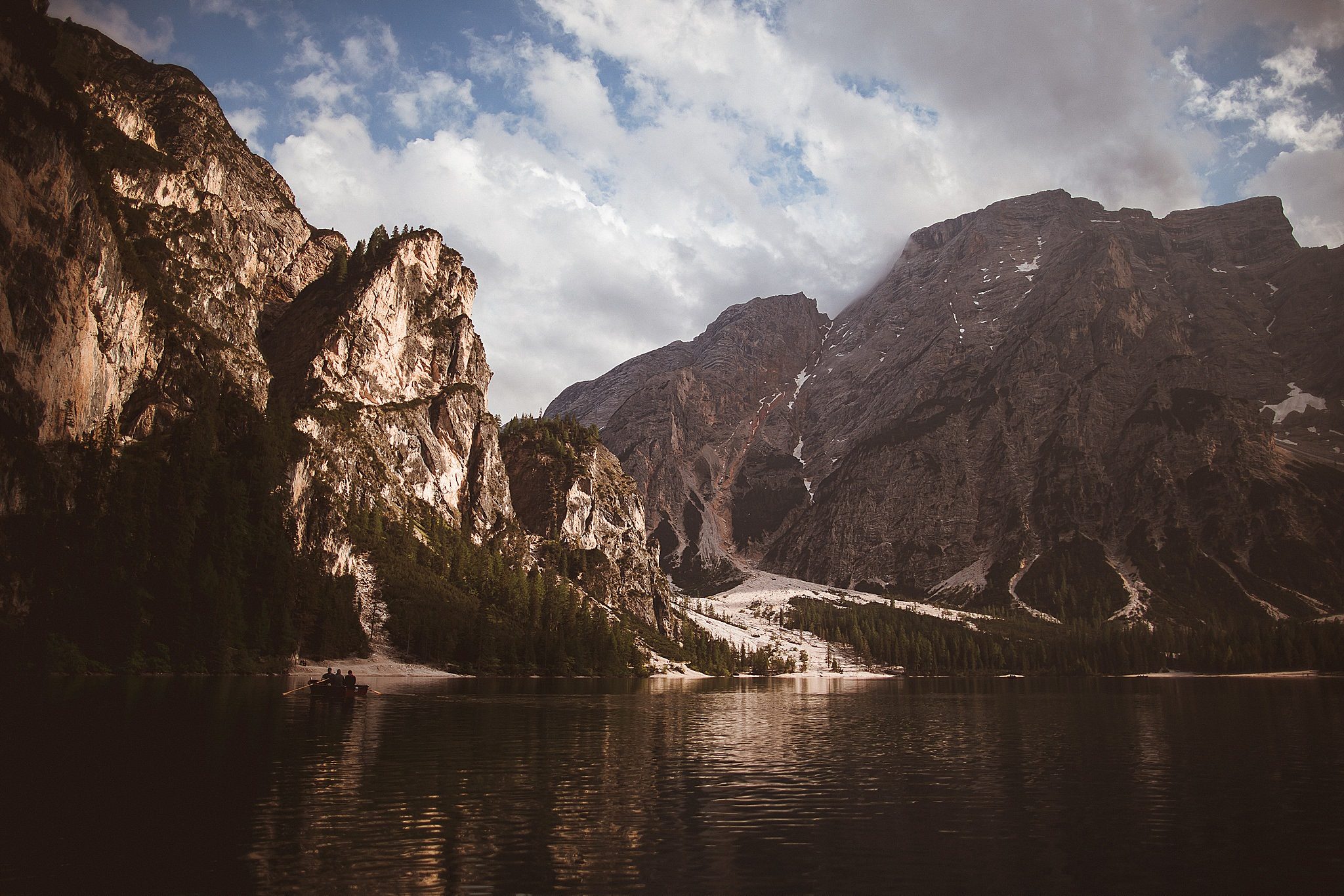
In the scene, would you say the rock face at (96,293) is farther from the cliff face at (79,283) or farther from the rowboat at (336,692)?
the rowboat at (336,692)

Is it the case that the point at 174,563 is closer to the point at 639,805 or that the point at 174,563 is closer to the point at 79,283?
the point at 79,283

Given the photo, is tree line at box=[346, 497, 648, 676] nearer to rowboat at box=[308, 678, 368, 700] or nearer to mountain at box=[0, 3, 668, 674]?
mountain at box=[0, 3, 668, 674]

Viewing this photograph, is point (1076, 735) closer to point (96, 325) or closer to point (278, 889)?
point (278, 889)

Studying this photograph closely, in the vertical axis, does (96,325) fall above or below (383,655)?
above

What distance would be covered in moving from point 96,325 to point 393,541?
3194 inches

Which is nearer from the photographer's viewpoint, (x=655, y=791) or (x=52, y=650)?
(x=655, y=791)

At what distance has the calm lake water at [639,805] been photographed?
22562 millimetres

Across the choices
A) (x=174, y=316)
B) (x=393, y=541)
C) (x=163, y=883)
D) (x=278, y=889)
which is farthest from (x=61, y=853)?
(x=393, y=541)

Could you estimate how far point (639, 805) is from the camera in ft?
108

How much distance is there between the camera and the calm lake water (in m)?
22.6

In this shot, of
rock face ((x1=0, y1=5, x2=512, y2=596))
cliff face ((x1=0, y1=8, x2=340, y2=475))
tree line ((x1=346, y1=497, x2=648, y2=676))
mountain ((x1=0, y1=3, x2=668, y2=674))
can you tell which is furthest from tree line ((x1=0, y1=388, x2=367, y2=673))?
tree line ((x1=346, y1=497, x2=648, y2=676))

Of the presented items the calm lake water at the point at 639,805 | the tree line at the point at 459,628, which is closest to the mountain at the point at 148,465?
the tree line at the point at 459,628

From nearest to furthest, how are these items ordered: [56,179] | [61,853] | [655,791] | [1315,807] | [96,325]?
[61,853]
[1315,807]
[655,791]
[56,179]
[96,325]

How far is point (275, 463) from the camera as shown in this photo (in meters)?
164
